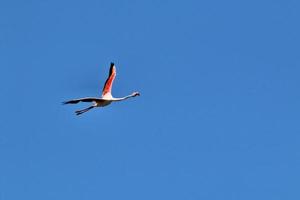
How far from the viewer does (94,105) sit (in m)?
72.7

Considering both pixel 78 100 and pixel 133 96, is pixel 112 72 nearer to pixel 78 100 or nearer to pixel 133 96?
pixel 133 96

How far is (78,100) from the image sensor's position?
6688 centimetres

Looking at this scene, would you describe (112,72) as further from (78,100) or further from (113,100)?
(78,100)

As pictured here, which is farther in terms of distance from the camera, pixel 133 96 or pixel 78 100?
pixel 133 96

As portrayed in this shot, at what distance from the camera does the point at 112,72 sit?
74938mm

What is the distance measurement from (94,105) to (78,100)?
5.88 m

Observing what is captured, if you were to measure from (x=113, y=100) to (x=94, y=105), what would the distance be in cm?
154

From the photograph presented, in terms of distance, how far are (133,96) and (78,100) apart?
7047 millimetres

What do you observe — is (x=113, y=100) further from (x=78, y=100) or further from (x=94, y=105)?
(x=78, y=100)

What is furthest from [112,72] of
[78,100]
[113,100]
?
[78,100]

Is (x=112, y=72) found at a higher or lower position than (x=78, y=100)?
higher

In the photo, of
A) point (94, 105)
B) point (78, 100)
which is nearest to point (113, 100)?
point (94, 105)

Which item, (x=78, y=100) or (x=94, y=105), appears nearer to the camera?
(x=78, y=100)

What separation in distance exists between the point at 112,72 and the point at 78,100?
862 cm
